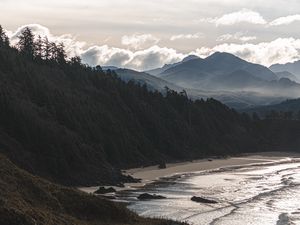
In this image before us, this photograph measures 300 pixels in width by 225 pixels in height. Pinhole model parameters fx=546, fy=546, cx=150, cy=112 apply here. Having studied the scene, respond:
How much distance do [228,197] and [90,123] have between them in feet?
145

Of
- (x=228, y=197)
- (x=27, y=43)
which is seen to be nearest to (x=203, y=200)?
(x=228, y=197)

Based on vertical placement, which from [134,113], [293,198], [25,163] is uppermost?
[134,113]

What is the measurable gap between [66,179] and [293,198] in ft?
101

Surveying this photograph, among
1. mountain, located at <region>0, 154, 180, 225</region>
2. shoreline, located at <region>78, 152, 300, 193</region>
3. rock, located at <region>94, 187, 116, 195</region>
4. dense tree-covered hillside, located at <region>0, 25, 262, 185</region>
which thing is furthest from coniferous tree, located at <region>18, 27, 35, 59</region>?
mountain, located at <region>0, 154, 180, 225</region>

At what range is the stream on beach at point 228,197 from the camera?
171 ft

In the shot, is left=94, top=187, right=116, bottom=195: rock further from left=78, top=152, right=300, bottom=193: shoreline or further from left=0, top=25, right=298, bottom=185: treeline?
left=0, top=25, right=298, bottom=185: treeline

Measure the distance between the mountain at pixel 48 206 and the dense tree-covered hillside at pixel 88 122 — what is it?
41.4 m

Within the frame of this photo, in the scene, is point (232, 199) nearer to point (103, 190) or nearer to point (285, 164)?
point (103, 190)

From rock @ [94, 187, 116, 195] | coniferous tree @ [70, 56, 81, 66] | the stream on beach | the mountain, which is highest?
coniferous tree @ [70, 56, 81, 66]

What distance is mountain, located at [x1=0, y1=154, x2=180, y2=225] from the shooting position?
82.6 ft

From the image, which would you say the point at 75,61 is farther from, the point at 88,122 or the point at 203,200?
the point at 203,200

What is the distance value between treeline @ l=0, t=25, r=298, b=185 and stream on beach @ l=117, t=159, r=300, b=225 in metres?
12.3

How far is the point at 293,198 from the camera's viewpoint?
7050cm

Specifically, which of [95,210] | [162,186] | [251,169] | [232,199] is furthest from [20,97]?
[95,210]
